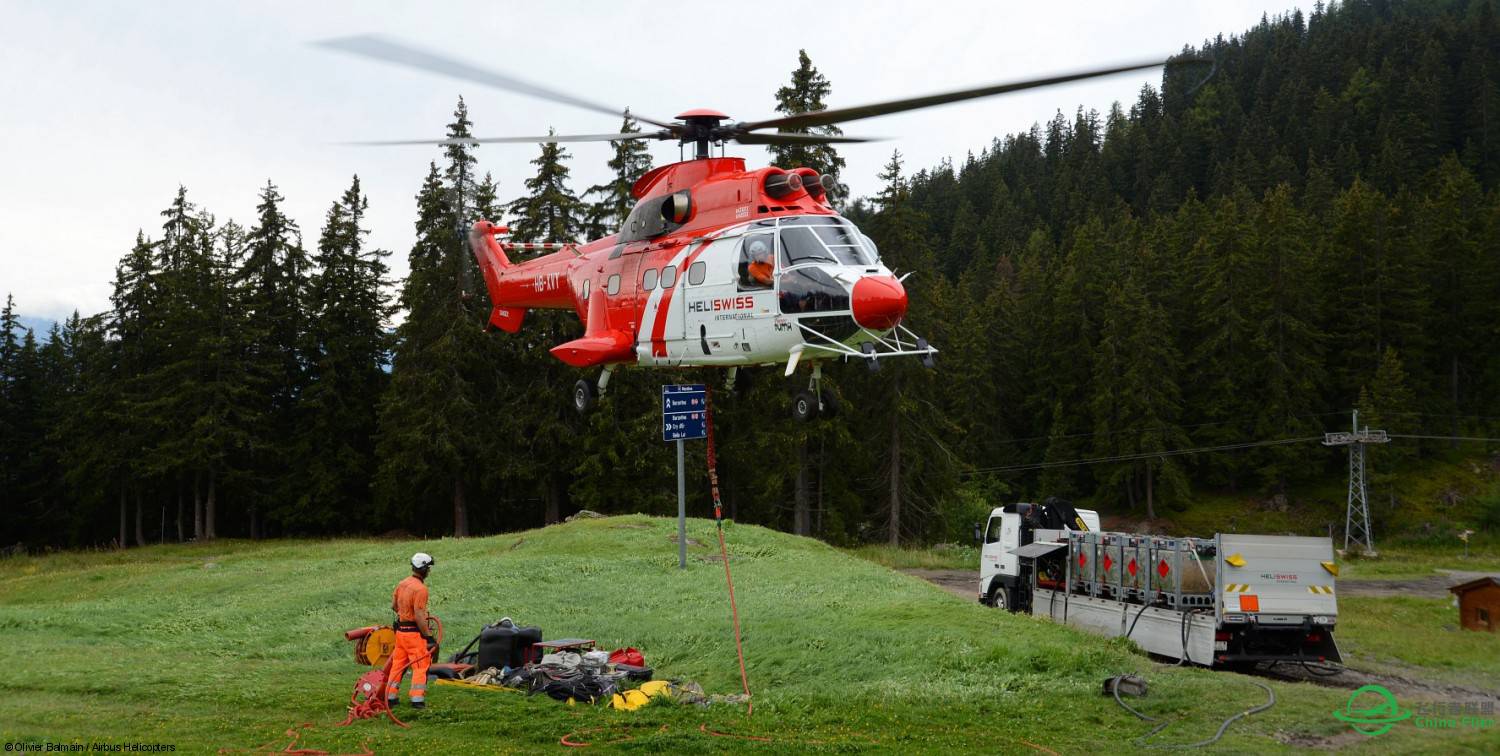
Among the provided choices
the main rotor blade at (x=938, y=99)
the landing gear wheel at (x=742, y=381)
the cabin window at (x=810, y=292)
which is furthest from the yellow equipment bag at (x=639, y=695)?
the main rotor blade at (x=938, y=99)

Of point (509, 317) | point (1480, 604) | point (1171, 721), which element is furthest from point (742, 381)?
point (1480, 604)

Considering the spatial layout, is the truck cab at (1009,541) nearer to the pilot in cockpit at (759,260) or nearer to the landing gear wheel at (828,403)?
the landing gear wheel at (828,403)

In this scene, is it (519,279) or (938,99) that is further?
(519,279)

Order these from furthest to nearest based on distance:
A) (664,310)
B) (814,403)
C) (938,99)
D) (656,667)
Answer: (656,667), (664,310), (814,403), (938,99)

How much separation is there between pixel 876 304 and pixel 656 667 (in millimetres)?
6722

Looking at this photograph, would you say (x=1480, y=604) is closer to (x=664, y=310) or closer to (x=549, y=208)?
(x=664, y=310)

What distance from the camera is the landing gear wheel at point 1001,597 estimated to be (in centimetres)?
2325

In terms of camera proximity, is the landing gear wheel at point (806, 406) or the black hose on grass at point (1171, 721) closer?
the black hose on grass at point (1171, 721)

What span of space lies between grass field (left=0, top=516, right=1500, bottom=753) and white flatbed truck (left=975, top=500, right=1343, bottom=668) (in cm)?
125

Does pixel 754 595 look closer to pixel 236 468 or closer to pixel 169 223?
pixel 236 468

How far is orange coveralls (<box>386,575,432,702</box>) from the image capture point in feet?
38.6

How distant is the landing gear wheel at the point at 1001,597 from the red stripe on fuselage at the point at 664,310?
1148 cm

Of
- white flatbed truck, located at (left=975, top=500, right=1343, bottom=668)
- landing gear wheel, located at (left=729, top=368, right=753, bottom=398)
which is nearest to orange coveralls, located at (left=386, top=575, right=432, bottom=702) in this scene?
landing gear wheel, located at (left=729, top=368, right=753, bottom=398)

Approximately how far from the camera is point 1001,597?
2391cm
